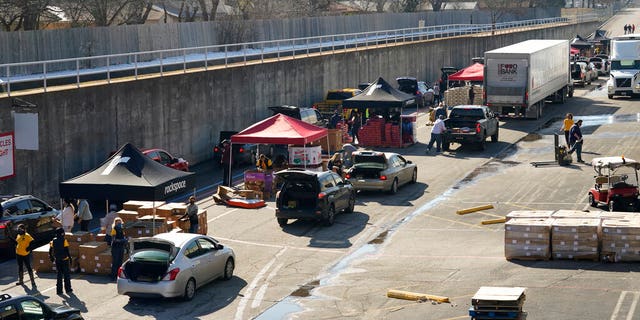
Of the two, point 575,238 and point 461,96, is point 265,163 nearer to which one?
point 575,238

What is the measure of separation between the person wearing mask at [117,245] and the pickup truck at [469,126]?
2068 cm

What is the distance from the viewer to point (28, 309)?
16.8 meters

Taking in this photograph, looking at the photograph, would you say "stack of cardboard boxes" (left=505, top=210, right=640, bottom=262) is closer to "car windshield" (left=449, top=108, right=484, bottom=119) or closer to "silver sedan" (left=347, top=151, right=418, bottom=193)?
"silver sedan" (left=347, top=151, right=418, bottom=193)

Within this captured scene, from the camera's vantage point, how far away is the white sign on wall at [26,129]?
99.9 ft

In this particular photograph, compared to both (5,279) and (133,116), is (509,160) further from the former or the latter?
(5,279)

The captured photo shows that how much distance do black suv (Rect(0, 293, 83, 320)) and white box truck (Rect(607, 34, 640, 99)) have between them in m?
47.1

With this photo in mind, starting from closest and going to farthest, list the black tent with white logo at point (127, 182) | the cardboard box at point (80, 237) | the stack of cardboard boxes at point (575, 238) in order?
the stack of cardboard boxes at point (575, 238) < the black tent with white logo at point (127, 182) < the cardboard box at point (80, 237)

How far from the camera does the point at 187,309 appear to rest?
68.0 feet

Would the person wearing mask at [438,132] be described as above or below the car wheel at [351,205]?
above

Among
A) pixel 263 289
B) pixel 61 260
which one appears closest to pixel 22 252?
pixel 61 260

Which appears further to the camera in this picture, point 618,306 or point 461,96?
point 461,96

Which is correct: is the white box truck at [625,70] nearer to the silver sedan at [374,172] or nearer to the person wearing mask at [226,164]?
the silver sedan at [374,172]

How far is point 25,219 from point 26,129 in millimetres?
5244

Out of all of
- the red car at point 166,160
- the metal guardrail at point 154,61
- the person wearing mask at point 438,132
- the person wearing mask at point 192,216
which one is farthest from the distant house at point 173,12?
the person wearing mask at point 192,216
